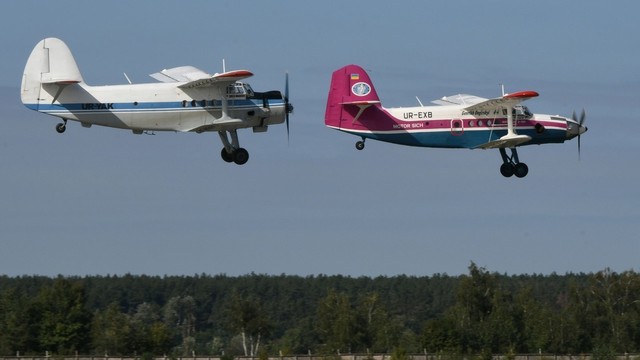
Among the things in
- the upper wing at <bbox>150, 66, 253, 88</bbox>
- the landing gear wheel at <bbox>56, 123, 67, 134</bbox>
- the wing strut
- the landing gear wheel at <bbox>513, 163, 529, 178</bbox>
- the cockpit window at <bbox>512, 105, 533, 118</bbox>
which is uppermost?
the upper wing at <bbox>150, 66, 253, 88</bbox>

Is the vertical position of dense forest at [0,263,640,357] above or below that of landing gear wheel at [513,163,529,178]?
below

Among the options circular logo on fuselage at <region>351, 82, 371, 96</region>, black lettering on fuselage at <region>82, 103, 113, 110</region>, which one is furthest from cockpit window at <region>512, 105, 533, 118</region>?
black lettering on fuselage at <region>82, 103, 113, 110</region>

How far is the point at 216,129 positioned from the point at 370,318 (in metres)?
55.4

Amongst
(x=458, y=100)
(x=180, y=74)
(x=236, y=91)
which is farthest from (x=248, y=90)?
(x=458, y=100)

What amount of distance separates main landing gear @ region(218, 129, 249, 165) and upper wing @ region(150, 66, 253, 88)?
2.46 meters

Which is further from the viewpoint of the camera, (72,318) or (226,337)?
(226,337)

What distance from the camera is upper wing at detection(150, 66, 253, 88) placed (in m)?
49.2

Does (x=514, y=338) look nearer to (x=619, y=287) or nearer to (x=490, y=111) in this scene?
(x=619, y=287)

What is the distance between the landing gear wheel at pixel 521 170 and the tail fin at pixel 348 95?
6.11 m

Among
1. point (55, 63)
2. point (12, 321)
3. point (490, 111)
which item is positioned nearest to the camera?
point (55, 63)

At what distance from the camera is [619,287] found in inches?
4252

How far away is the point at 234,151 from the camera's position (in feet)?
170

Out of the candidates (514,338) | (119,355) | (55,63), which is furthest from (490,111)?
(514,338)

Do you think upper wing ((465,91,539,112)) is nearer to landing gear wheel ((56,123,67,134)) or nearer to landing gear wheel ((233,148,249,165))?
landing gear wheel ((233,148,249,165))
